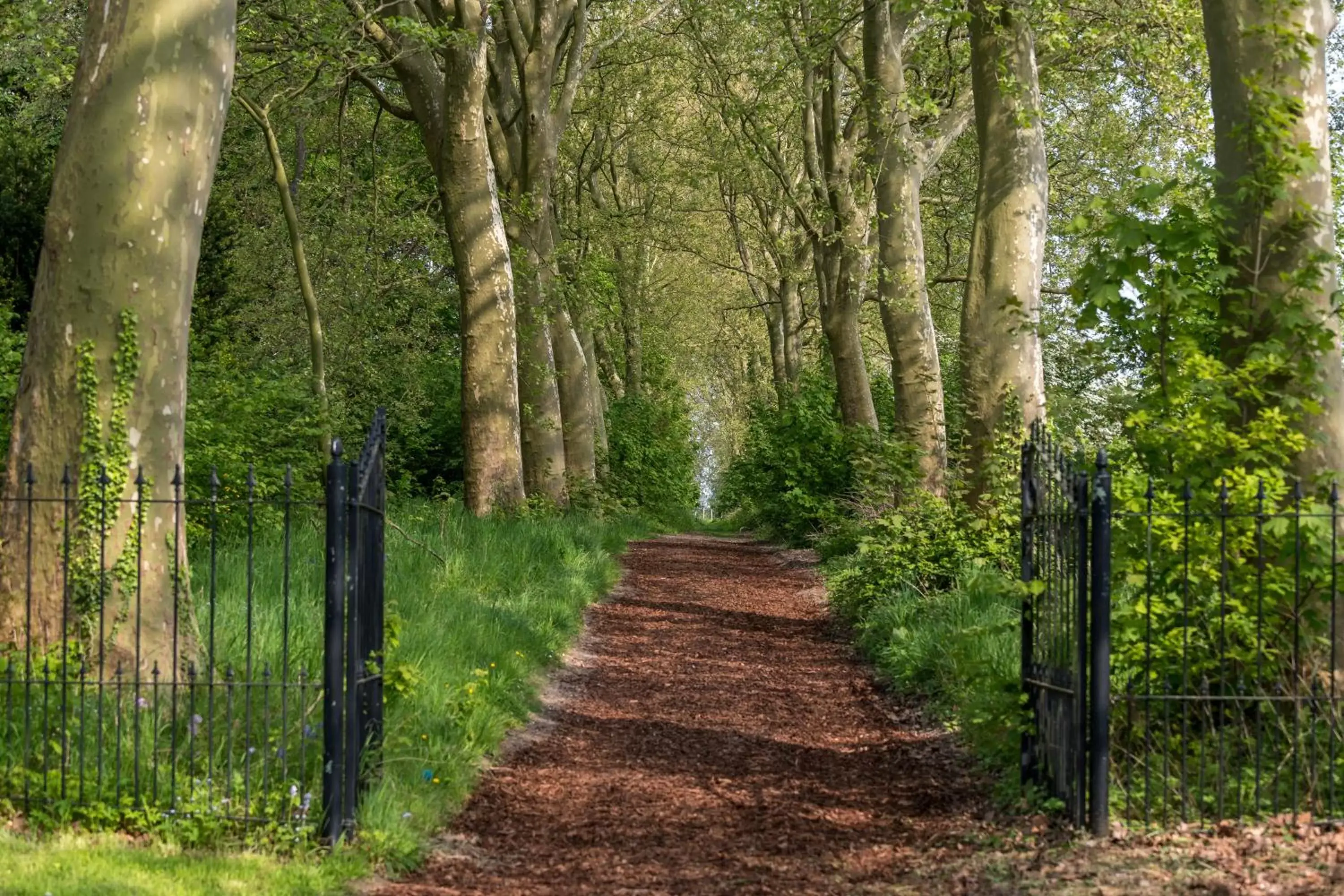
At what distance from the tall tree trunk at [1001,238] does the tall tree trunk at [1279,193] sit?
20.0ft

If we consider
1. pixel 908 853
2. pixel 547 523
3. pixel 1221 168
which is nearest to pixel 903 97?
pixel 547 523

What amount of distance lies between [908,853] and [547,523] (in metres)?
11.9

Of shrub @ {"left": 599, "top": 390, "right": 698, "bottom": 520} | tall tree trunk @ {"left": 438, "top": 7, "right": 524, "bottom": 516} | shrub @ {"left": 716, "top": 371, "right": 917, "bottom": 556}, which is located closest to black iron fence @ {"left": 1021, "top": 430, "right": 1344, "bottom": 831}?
shrub @ {"left": 716, "top": 371, "right": 917, "bottom": 556}

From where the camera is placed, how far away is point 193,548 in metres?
13.4

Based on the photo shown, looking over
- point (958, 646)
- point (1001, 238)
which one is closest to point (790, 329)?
point (1001, 238)

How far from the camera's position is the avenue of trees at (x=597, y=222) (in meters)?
7.58

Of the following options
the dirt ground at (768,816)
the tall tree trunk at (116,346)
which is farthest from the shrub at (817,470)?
the tall tree trunk at (116,346)

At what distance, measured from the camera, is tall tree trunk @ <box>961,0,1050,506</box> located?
46.2 ft

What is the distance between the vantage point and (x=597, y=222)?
32.5 meters

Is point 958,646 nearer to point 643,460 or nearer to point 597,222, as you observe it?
point 597,222

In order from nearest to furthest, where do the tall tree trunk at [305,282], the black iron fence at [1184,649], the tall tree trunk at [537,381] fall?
1. the black iron fence at [1184,649]
2. the tall tree trunk at [305,282]
3. the tall tree trunk at [537,381]

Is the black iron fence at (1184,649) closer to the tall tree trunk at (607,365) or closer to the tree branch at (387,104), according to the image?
the tree branch at (387,104)

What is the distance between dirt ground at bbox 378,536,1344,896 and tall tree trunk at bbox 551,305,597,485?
1527 centimetres

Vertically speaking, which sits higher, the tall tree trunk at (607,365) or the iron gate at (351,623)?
the tall tree trunk at (607,365)
